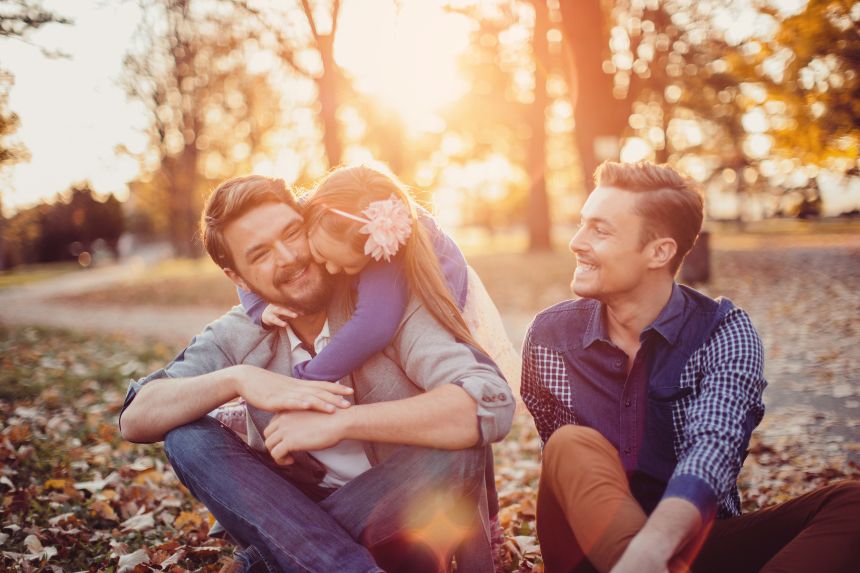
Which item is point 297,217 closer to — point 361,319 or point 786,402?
point 361,319

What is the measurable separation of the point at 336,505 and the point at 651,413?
1235mm

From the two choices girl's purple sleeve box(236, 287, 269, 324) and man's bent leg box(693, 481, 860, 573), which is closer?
man's bent leg box(693, 481, 860, 573)

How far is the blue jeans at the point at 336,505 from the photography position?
2.33 m

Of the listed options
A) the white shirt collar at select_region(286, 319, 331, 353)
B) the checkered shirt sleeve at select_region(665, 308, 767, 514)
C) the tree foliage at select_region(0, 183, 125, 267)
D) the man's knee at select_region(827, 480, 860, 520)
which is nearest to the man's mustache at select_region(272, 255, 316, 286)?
the white shirt collar at select_region(286, 319, 331, 353)

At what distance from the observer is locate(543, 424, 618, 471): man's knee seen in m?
2.22

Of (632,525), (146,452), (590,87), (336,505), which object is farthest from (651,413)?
Result: (590,87)

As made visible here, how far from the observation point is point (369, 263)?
2.98 m

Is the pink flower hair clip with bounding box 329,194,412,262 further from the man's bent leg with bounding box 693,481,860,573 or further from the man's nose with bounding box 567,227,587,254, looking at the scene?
the man's bent leg with bounding box 693,481,860,573

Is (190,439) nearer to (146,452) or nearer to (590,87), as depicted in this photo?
(146,452)

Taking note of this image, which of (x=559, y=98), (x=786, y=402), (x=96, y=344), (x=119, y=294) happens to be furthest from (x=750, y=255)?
(x=119, y=294)

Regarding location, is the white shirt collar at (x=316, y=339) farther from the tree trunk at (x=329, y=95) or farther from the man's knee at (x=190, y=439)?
the tree trunk at (x=329, y=95)

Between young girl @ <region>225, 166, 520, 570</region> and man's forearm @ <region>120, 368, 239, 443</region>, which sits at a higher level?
young girl @ <region>225, 166, 520, 570</region>

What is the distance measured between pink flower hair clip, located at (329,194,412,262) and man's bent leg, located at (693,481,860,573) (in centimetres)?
161

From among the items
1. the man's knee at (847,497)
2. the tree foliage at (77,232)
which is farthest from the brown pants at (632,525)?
the tree foliage at (77,232)
